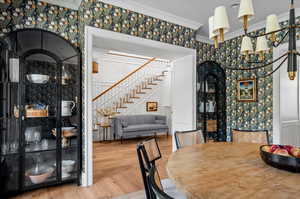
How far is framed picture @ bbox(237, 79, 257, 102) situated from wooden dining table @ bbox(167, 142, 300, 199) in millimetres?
2496

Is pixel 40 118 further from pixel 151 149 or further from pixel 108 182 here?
pixel 151 149

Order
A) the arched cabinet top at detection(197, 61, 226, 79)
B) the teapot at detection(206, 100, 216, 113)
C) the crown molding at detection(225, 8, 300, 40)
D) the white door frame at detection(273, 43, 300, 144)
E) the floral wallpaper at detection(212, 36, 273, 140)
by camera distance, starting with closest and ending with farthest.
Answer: the crown molding at detection(225, 8, 300, 40) → the white door frame at detection(273, 43, 300, 144) → the floral wallpaper at detection(212, 36, 273, 140) → the arched cabinet top at detection(197, 61, 226, 79) → the teapot at detection(206, 100, 216, 113)

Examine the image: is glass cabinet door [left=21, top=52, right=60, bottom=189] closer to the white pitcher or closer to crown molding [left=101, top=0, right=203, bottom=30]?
the white pitcher

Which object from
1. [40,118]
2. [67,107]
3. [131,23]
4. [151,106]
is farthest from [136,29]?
[151,106]

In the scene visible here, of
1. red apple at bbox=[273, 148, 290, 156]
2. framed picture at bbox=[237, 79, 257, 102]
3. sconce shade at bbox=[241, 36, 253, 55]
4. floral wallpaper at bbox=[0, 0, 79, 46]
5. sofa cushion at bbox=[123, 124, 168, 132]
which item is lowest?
sofa cushion at bbox=[123, 124, 168, 132]

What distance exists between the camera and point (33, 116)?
246cm

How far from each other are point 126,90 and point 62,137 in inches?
180

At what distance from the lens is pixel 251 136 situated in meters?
2.52

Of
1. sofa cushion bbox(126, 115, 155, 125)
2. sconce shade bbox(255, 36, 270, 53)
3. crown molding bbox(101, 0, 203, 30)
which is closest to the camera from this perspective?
sconce shade bbox(255, 36, 270, 53)

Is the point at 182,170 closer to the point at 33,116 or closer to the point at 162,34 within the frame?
the point at 33,116

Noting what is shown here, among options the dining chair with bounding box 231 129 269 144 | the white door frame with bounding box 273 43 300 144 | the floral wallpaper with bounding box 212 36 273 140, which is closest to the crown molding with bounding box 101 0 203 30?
the floral wallpaper with bounding box 212 36 273 140

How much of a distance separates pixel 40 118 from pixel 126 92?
15.3ft

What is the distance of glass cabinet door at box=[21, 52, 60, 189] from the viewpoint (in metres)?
2.41

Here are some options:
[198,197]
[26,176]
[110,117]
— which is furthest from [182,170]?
[110,117]
